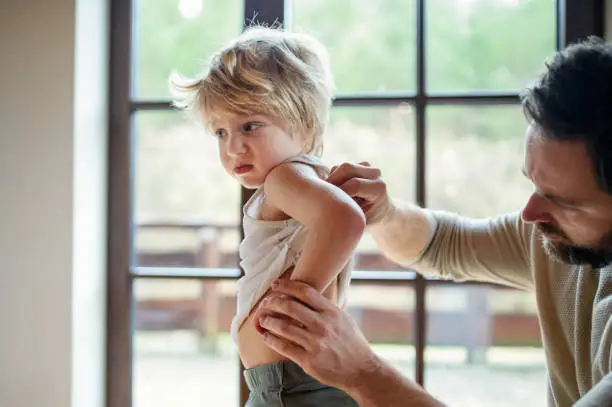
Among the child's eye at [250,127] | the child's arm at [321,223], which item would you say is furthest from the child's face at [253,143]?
the child's arm at [321,223]

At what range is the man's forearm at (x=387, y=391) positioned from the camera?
Result: 1.13 m

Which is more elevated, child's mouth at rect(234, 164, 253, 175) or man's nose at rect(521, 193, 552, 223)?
→ child's mouth at rect(234, 164, 253, 175)

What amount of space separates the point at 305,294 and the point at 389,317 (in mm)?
721

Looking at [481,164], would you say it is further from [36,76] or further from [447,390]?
Result: [36,76]

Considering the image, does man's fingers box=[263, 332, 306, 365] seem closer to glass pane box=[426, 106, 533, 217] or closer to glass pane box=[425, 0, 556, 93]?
glass pane box=[426, 106, 533, 217]

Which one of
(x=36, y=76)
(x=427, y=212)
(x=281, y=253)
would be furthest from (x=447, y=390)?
(x=36, y=76)

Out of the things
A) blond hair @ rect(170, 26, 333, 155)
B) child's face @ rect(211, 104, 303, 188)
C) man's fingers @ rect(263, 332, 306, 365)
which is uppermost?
blond hair @ rect(170, 26, 333, 155)

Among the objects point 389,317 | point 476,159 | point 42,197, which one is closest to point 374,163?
point 476,159

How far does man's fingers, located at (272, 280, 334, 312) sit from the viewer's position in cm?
113

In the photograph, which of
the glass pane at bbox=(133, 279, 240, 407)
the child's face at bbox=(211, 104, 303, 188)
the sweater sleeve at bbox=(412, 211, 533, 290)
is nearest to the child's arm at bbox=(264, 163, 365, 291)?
the child's face at bbox=(211, 104, 303, 188)

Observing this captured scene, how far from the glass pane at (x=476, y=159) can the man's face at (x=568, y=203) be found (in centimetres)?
56

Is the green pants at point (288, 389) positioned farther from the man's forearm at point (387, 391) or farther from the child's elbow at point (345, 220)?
the child's elbow at point (345, 220)

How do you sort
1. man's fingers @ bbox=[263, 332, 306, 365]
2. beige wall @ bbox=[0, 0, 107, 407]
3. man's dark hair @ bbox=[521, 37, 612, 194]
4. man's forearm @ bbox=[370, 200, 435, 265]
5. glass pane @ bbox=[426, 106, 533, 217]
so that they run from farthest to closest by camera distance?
glass pane @ bbox=[426, 106, 533, 217]
beige wall @ bbox=[0, 0, 107, 407]
man's forearm @ bbox=[370, 200, 435, 265]
man's fingers @ bbox=[263, 332, 306, 365]
man's dark hair @ bbox=[521, 37, 612, 194]

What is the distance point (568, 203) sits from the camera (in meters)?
1.13
